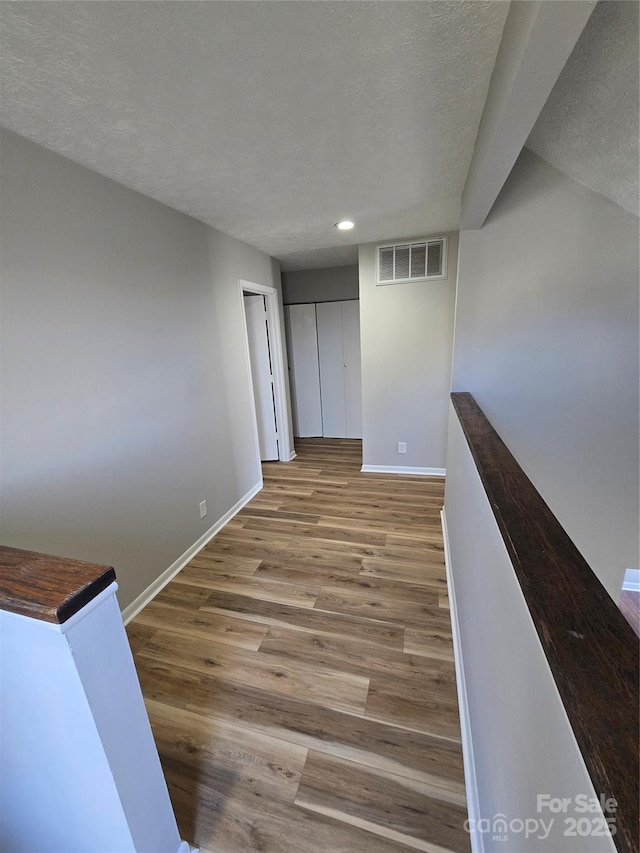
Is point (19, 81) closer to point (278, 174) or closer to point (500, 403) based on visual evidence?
point (278, 174)

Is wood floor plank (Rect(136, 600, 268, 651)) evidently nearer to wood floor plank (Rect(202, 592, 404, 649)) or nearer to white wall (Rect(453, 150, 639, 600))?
wood floor plank (Rect(202, 592, 404, 649))

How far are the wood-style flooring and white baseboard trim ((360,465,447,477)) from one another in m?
1.07

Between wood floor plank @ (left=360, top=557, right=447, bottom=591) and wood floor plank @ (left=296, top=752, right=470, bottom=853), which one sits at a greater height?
wood floor plank @ (left=360, top=557, right=447, bottom=591)

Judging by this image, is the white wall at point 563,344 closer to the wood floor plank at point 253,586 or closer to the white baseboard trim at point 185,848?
the wood floor plank at point 253,586

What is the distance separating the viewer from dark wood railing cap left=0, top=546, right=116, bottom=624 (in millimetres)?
680

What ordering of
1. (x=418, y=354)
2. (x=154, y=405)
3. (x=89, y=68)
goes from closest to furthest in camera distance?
1. (x=89, y=68)
2. (x=154, y=405)
3. (x=418, y=354)

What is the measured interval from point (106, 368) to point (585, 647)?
82.2 inches

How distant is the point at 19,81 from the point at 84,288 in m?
0.74

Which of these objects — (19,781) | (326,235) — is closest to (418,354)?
(326,235)

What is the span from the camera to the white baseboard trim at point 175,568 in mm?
1986

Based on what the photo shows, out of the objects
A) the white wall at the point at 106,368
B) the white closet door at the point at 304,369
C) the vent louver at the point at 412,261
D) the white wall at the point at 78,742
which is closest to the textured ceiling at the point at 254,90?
the white wall at the point at 106,368

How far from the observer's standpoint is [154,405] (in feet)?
6.98

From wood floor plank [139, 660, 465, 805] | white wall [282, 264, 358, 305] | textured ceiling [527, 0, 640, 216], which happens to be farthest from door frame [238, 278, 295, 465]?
textured ceiling [527, 0, 640, 216]

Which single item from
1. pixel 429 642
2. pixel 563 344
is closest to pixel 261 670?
pixel 429 642
